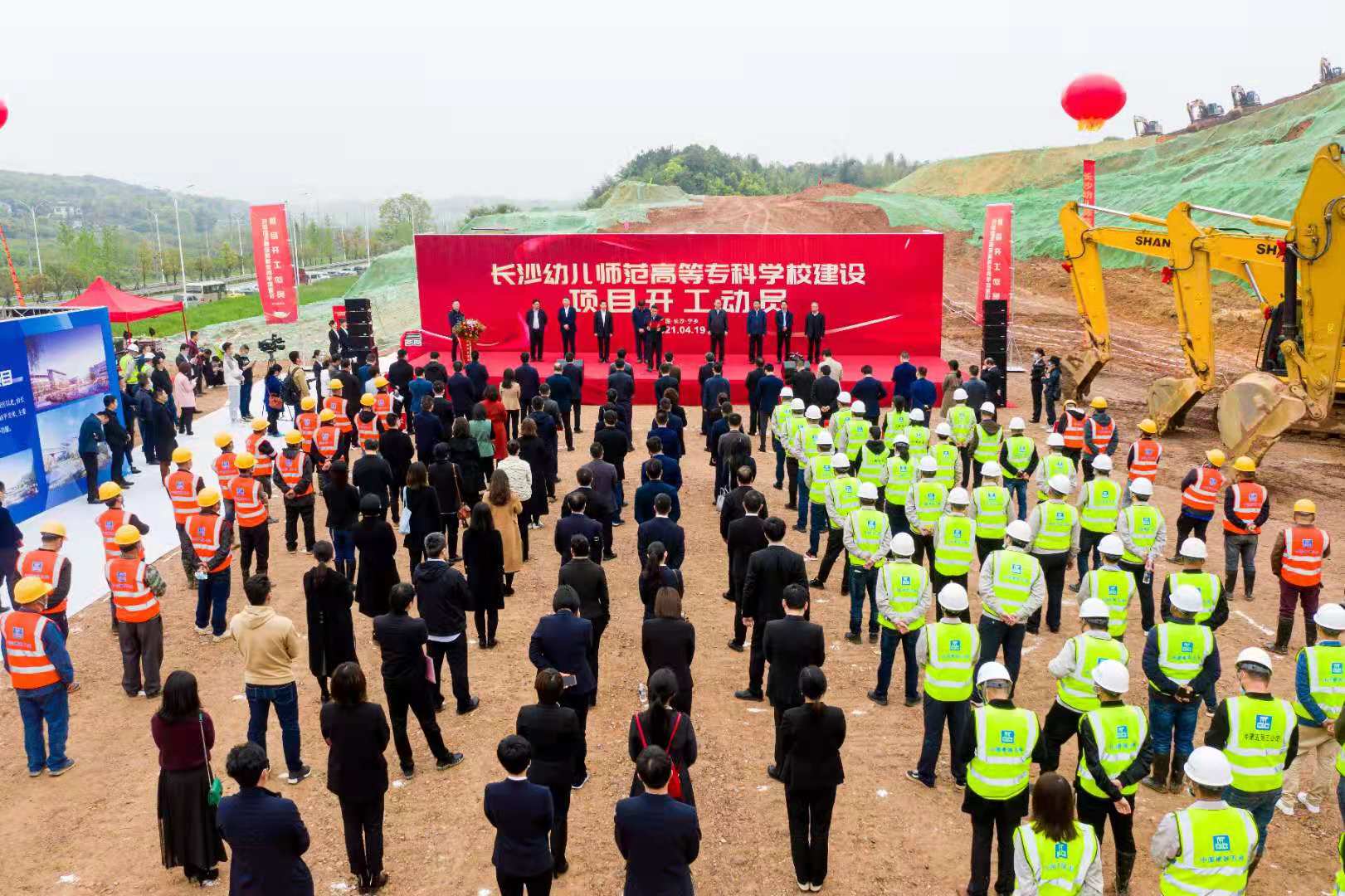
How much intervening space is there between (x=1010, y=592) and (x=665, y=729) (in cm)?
337

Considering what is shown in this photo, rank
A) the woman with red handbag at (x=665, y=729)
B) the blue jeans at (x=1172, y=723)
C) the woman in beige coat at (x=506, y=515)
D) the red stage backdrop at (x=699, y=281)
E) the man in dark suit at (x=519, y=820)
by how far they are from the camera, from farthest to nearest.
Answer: the red stage backdrop at (x=699, y=281) → the woman in beige coat at (x=506, y=515) → the blue jeans at (x=1172, y=723) → the woman with red handbag at (x=665, y=729) → the man in dark suit at (x=519, y=820)

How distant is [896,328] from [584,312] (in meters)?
7.47

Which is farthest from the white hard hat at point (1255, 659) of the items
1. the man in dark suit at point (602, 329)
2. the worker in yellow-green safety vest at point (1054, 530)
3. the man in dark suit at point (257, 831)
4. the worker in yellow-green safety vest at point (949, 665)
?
the man in dark suit at point (602, 329)

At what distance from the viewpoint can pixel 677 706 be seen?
22.7 ft

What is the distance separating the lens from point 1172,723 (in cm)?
670

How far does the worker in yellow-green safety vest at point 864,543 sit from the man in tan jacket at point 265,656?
485cm

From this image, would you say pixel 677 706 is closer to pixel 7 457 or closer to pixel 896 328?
A: pixel 7 457

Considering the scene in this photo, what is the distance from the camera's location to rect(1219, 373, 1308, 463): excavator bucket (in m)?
14.4

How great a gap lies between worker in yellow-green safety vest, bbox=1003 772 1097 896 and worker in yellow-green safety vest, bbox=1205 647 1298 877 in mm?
1514

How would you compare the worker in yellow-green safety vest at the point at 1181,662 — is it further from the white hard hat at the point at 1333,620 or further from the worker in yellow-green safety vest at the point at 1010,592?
the worker in yellow-green safety vest at the point at 1010,592

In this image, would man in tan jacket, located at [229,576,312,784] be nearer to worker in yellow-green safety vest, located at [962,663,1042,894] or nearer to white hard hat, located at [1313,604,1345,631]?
worker in yellow-green safety vest, located at [962,663,1042,894]

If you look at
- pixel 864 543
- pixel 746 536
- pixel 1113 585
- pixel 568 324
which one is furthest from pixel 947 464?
pixel 568 324

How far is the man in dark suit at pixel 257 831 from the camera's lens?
15.6 ft

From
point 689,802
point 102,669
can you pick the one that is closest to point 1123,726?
point 689,802
